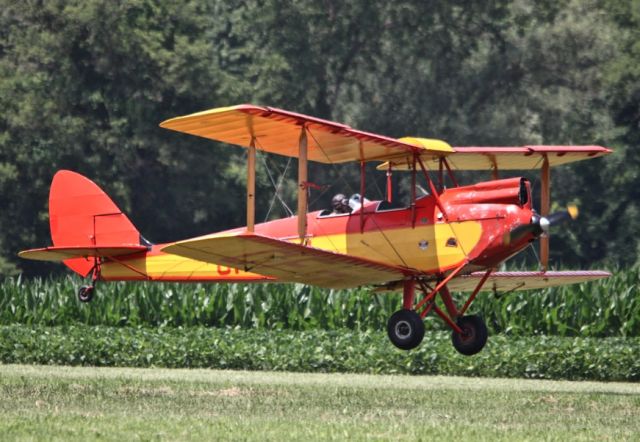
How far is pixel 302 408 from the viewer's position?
1716 centimetres

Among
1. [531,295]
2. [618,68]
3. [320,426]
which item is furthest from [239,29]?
[320,426]

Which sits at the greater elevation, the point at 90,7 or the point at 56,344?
the point at 90,7

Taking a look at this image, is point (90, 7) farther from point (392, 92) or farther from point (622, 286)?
point (622, 286)

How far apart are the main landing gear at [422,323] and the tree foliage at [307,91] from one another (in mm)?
26225

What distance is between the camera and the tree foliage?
45.9 metres

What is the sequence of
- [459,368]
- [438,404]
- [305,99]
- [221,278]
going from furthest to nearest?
[305,99] < [459,368] < [221,278] < [438,404]

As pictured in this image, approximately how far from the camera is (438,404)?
59.4ft

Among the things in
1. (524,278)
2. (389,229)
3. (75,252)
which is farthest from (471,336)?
(75,252)

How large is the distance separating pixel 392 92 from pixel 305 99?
3200 mm

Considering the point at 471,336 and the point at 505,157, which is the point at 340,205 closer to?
the point at 471,336

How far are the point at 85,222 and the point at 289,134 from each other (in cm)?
553

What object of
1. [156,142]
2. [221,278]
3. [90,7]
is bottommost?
[221,278]

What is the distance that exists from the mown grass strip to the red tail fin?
3.10 m

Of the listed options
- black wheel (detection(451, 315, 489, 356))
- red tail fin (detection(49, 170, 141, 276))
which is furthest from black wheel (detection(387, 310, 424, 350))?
red tail fin (detection(49, 170, 141, 276))
